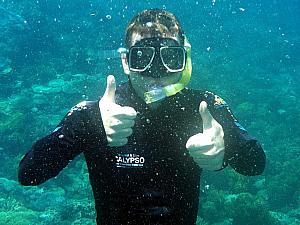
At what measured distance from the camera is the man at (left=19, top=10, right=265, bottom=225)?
95.0 inches

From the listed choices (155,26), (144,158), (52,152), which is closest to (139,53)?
(155,26)

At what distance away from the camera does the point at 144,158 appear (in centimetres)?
259

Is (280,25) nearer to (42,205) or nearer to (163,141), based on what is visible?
(42,205)

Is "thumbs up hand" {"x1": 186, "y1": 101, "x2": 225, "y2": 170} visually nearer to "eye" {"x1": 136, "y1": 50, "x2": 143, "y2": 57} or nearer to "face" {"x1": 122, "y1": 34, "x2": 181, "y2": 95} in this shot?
"face" {"x1": 122, "y1": 34, "x2": 181, "y2": 95}

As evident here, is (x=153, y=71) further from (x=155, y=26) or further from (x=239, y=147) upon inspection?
(x=239, y=147)

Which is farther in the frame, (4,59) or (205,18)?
(205,18)

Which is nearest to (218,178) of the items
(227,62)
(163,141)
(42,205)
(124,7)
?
(42,205)

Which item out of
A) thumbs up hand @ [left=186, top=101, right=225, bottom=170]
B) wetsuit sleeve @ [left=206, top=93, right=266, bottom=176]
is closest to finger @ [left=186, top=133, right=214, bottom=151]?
thumbs up hand @ [left=186, top=101, right=225, bottom=170]

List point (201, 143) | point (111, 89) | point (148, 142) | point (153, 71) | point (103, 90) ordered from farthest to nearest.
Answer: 1. point (103, 90)
2. point (148, 142)
3. point (153, 71)
4. point (111, 89)
5. point (201, 143)

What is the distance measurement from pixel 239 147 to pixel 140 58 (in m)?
1.08

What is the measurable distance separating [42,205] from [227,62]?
15146 millimetres

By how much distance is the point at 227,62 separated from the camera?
Result: 20234 millimetres

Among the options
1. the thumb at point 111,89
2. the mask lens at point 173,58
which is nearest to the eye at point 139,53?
the mask lens at point 173,58

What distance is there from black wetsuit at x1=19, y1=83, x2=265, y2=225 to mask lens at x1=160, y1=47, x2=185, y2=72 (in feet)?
1.04
